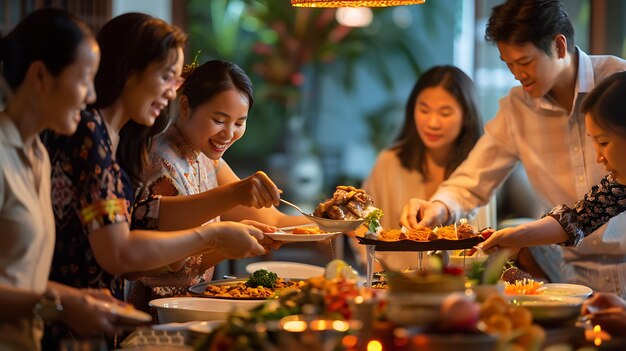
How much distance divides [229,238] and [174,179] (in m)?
0.60

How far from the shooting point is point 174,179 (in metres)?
3.02

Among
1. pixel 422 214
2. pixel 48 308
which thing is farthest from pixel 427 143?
pixel 48 308

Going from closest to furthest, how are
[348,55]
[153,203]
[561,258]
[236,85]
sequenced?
[153,203] → [236,85] → [561,258] → [348,55]

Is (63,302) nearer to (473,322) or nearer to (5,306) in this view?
(5,306)

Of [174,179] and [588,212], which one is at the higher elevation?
[174,179]

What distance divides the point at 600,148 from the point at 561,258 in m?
1.14

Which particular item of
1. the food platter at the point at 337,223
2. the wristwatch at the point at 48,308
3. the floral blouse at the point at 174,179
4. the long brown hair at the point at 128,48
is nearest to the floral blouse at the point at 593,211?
the food platter at the point at 337,223

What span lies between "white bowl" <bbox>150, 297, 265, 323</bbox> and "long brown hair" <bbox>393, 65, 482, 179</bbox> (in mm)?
2165

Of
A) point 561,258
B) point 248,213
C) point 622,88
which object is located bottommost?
point 561,258

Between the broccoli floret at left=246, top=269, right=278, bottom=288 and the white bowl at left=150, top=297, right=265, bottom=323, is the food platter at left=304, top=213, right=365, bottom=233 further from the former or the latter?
the white bowl at left=150, top=297, right=265, bottom=323

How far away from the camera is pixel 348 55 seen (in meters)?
8.98

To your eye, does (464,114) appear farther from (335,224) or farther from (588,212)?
(335,224)

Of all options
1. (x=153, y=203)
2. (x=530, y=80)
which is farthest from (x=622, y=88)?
(x=153, y=203)

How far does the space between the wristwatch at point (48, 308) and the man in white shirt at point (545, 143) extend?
6.10ft
